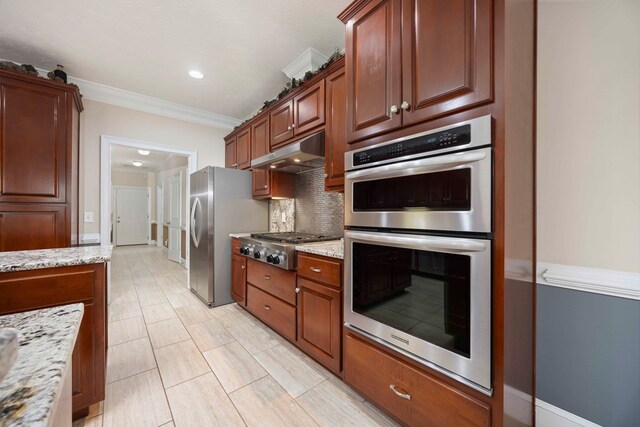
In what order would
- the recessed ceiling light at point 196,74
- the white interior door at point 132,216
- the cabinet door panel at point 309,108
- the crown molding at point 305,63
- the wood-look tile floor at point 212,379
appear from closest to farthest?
the wood-look tile floor at point 212,379, the cabinet door panel at point 309,108, the crown molding at point 305,63, the recessed ceiling light at point 196,74, the white interior door at point 132,216

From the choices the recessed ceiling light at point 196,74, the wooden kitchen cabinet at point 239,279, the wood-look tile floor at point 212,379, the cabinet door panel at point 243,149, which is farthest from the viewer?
the cabinet door panel at point 243,149

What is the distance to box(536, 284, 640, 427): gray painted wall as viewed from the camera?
1124mm

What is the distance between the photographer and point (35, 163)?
2.29m

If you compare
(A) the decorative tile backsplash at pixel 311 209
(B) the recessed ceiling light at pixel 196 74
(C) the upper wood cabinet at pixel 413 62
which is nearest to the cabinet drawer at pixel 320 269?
(A) the decorative tile backsplash at pixel 311 209

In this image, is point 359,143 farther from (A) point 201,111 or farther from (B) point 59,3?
(A) point 201,111

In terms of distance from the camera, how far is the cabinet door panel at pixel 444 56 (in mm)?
990

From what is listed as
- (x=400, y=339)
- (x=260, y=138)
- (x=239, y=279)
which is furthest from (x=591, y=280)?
(x=260, y=138)

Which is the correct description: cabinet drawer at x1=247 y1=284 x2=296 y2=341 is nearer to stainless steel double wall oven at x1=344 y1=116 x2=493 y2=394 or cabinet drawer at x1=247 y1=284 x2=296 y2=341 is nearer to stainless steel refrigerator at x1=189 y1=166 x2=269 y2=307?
stainless steel refrigerator at x1=189 y1=166 x2=269 y2=307

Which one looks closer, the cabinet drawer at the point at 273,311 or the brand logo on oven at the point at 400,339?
the brand logo on oven at the point at 400,339

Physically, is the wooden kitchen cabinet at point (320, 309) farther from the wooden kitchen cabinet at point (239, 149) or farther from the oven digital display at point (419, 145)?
the wooden kitchen cabinet at point (239, 149)

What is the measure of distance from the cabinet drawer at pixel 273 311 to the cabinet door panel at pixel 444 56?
174 cm

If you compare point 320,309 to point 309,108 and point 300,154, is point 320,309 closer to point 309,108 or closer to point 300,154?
point 300,154

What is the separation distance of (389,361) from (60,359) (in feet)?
4.19

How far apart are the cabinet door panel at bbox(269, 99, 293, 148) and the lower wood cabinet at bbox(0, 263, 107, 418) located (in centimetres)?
185
